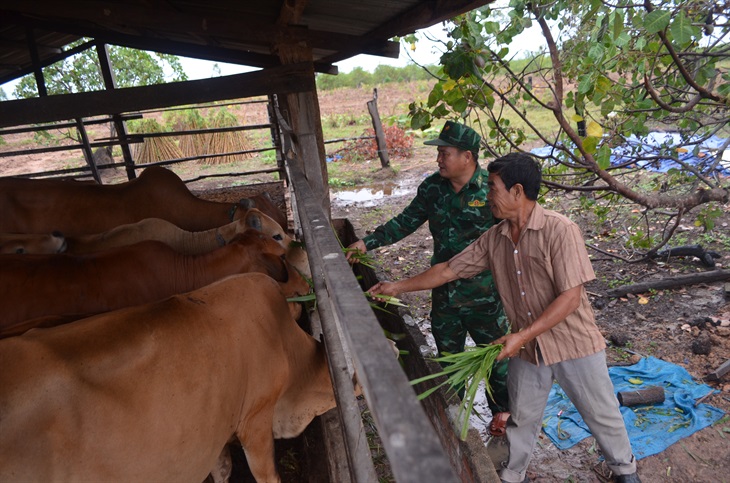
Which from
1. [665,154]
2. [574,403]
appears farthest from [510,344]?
[665,154]

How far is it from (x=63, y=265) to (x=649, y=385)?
4561mm

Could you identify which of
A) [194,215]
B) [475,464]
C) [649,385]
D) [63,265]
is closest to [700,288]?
[649,385]

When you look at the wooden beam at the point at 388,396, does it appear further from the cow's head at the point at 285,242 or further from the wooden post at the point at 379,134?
the wooden post at the point at 379,134

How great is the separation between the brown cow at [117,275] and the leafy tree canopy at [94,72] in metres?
11.6

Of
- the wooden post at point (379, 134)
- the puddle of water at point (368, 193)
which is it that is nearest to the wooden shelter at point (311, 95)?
the puddle of water at point (368, 193)

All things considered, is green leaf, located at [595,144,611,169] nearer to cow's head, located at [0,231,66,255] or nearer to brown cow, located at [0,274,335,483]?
brown cow, located at [0,274,335,483]

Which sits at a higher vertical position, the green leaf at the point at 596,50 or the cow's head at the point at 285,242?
the green leaf at the point at 596,50

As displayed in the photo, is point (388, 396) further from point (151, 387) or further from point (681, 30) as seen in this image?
point (681, 30)

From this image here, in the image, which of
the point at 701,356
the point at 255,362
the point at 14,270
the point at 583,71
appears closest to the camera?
the point at 255,362

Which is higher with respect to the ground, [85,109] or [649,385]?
[85,109]

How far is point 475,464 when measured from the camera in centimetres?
242

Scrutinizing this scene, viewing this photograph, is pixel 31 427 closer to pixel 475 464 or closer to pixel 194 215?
pixel 475 464

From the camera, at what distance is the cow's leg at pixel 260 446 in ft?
9.07

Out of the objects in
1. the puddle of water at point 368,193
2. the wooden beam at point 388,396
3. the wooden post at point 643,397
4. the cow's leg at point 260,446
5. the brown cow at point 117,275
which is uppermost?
the wooden beam at point 388,396
